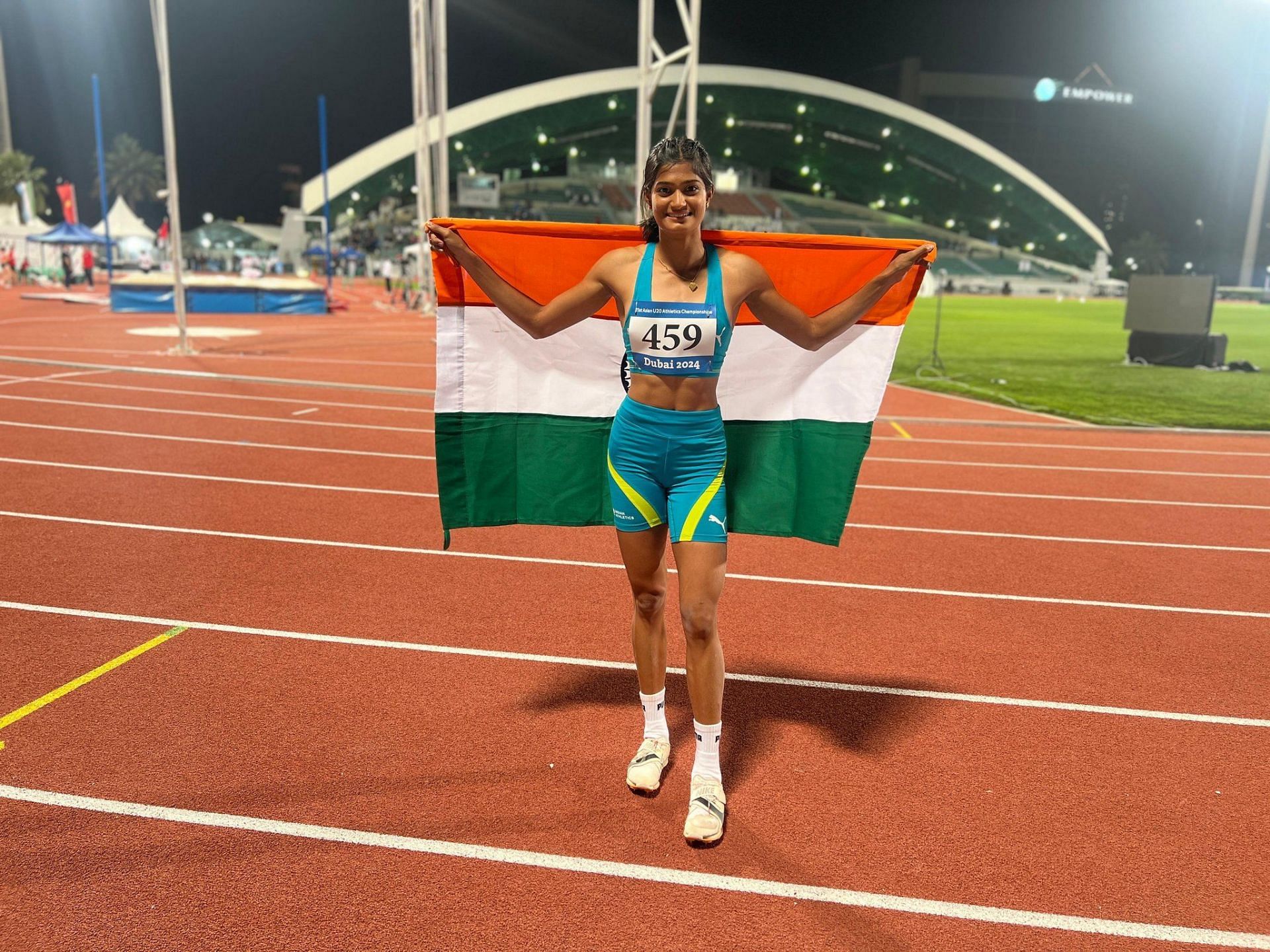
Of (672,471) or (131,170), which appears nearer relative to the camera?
(672,471)

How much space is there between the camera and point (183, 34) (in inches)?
3223

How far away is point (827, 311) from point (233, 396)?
10.6 meters

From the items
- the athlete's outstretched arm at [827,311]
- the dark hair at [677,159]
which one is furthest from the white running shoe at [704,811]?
the dark hair at [677,159]

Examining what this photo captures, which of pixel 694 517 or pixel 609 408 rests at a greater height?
pixel 609 408

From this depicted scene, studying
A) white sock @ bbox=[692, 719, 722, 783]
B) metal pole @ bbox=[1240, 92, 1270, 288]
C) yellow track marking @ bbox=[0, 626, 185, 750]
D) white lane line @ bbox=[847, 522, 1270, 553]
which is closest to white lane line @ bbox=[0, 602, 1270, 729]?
yellow track marking @ bbox=[0, 626, 185, 750]

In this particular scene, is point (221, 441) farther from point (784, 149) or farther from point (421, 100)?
point (784, 149)

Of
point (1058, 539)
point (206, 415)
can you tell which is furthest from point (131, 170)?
point (1058, 539)

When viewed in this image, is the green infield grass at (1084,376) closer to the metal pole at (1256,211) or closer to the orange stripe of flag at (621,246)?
the orange stripe of flag at (621,246)

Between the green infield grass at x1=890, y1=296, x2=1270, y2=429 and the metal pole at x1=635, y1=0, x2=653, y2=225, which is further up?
the metal pole at x1=635, y1=0, x2=653, y2=225

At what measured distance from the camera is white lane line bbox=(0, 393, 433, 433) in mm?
10227

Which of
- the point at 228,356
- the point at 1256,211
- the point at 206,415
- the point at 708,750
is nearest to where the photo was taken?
the point at 708,750

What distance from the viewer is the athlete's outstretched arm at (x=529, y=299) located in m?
3.14

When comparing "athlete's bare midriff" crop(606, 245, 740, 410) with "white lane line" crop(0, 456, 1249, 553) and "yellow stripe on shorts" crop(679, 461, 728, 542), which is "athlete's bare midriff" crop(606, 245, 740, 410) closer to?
"yellow stripe on shorts" crop(679, 461, 728, 542)

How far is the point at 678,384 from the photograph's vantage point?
3.02m
